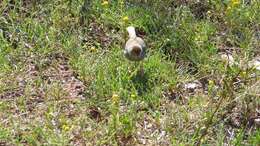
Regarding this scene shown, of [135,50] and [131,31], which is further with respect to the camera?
[131,31]

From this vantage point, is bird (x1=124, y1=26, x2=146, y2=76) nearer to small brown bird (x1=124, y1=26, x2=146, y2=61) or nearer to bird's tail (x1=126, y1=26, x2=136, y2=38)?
small brown bird (x1=124, y1=26, x2=146, y2=61)

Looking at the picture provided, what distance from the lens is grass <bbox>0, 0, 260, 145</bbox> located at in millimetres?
3277

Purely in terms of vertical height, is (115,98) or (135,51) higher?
(135,51)

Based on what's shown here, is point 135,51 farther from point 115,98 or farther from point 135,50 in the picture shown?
point 115,98

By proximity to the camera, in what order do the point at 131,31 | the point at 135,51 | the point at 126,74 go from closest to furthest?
1. the point at 135,51
2. the point at 126,74
3. the point at 131,31

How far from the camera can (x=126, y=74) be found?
361 centimetres

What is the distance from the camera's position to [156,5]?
421cm

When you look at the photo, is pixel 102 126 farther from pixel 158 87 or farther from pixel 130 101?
pixel 158 87

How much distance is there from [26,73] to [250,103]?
1515mm

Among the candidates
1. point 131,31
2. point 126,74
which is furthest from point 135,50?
point 131,31

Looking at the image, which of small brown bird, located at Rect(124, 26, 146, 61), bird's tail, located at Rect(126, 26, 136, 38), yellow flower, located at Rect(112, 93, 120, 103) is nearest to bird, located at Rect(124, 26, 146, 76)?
small brown bird, located at Rect(124, 26, 146, 61)

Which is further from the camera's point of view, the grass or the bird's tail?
the bird's tail

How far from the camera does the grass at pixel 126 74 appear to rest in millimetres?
3277

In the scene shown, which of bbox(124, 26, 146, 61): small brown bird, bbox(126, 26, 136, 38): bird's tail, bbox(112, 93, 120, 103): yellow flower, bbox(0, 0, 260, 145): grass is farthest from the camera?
bbox(126, 26, 136, 38): bird's tail
